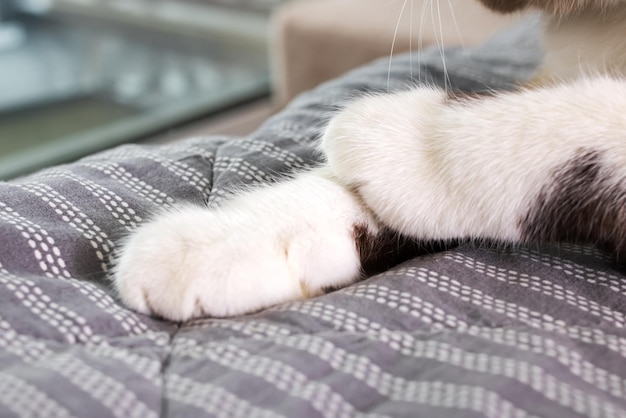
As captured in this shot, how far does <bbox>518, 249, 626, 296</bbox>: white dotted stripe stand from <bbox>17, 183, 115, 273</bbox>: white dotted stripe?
0.34 meters

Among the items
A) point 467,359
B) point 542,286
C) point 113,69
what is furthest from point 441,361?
point 113,69

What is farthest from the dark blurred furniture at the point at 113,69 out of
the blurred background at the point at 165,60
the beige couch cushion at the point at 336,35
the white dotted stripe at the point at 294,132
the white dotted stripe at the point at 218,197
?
the white dotted stripe at the point at 218,197

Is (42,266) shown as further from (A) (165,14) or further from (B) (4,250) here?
(A) (165,14)

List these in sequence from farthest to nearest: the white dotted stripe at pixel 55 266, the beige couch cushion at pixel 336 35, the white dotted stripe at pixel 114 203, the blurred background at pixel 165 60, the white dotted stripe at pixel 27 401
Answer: the blurred background at pixel 165 60 → the beige couch cushion at pixel 336 35 → the white dotted stripe at pixel 114 203 → the white dotted stripe at pixel 55 266 → the white dotted stripe at pixel 27 401

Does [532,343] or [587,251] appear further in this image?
[587,251]

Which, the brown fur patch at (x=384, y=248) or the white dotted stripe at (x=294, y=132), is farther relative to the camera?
the white dotted stripe at (x=294, y=132)

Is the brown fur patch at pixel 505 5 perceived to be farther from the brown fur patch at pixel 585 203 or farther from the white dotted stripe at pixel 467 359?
the white dotted stripe at pixel 467 359

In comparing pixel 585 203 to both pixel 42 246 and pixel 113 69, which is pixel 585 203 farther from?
pixel 113 69

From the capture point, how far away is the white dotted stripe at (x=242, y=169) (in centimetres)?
73

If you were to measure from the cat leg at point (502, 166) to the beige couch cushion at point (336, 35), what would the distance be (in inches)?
37.1

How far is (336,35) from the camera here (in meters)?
1.68

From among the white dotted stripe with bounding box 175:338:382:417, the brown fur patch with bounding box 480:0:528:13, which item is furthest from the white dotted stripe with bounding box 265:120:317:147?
the white dotted stripe with bounding box 175:338:382:417

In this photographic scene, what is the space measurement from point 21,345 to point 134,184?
25 centimetres

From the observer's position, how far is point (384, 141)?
616 millimetres
